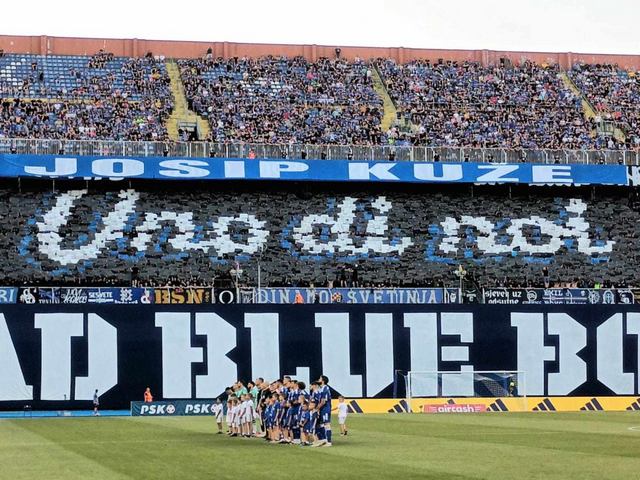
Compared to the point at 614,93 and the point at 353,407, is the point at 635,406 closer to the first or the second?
the point at 353,407

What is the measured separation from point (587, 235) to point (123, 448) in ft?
129

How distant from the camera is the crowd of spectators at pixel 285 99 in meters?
68.6

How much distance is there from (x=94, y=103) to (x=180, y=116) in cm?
462

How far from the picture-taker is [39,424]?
148 ft

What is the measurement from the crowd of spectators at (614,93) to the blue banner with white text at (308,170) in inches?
229

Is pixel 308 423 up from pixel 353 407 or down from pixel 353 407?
up

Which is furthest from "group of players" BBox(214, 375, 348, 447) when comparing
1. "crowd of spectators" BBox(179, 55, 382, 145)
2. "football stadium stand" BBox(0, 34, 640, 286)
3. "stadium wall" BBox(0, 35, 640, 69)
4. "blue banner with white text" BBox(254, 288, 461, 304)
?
"stadium wall" BBox(0, 35, 640, 69)

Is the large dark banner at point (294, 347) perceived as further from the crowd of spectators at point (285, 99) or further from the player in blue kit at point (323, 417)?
the player in blue kit at point (323, 417)

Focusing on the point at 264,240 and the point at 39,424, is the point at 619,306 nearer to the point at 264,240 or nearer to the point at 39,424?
the point at 264,240

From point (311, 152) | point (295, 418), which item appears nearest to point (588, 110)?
point (311, 152)

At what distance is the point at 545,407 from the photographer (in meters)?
54.7

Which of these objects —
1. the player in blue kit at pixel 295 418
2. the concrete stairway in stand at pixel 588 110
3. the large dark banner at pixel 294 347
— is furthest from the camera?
the concrete stairway in stand at pixel 588 110

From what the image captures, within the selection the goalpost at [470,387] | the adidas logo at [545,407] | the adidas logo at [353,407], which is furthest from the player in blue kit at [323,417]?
the adidas logo at [545,407]

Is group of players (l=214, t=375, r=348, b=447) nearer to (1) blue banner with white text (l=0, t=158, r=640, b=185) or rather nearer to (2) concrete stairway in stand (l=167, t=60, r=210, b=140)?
(1) blue banner with white text (l=0, t=158, r=640, b=185)
